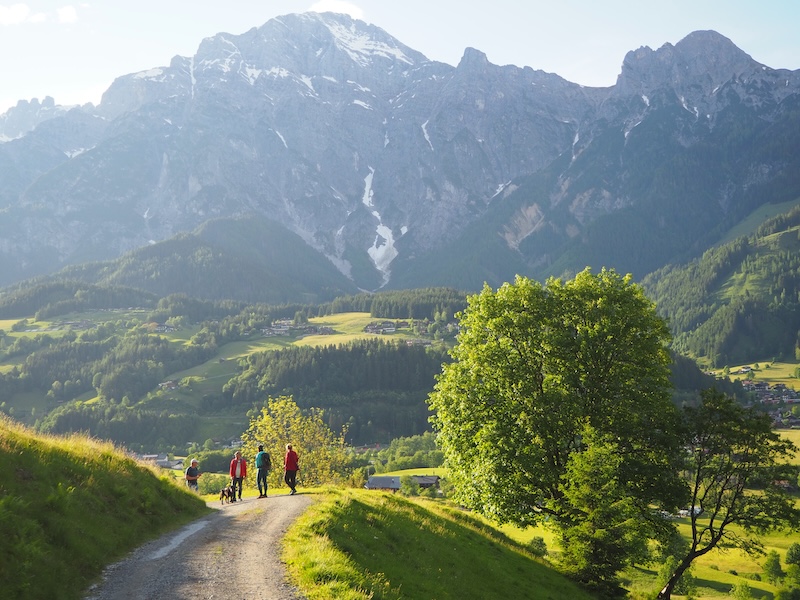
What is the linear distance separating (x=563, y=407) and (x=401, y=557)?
56.2 feet

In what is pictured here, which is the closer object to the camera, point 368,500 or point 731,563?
point 368,500

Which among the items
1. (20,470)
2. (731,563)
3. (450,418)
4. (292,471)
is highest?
(20,470)

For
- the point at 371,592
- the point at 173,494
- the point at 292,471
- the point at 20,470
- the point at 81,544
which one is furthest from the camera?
the point at 292,471

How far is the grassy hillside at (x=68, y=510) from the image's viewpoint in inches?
728

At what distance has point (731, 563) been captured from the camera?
414 ft

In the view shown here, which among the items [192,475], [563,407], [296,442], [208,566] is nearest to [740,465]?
[563,407]

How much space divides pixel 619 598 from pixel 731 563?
355 feet

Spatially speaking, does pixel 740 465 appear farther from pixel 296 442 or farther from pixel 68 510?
pixel 296 442

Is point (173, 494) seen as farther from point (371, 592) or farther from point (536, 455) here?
point (536, 455)

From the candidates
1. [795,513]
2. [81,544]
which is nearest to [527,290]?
[795,513]

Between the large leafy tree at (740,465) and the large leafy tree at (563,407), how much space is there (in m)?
2.30

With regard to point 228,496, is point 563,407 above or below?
above

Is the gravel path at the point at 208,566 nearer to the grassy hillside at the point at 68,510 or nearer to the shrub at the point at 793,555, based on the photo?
the grassy hillside at the point at 68,510

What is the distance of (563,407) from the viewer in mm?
40312
